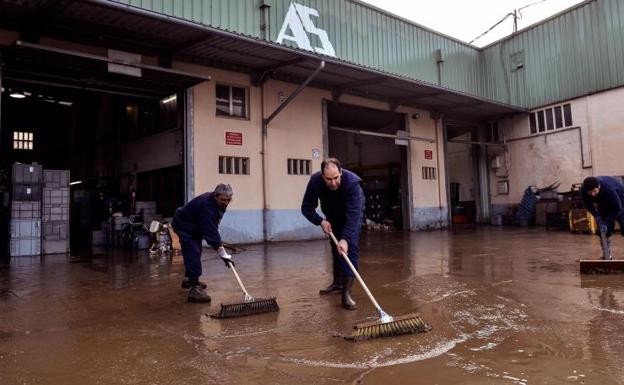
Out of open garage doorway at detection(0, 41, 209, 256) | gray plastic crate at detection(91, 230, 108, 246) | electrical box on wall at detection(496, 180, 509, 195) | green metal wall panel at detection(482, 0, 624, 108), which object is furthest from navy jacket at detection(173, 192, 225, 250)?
electrical box on wall at detection(496, 180, 509, 195)

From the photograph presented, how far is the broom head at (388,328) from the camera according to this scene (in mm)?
3054

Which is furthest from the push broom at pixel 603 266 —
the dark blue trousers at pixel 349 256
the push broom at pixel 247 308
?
the push broom at pixel 247 308

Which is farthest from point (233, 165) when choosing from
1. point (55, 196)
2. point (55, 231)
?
point (55, 231)

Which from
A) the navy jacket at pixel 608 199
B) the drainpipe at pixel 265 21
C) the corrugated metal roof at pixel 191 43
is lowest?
the navy jacket at pixel 608 199

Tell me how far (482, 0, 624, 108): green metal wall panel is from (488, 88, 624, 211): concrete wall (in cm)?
68

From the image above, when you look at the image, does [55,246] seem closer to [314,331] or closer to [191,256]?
[191,256]

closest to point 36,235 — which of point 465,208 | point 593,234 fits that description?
point 593,234

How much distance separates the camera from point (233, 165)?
11.6 metres

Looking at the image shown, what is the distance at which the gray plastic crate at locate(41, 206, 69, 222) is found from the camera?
9844 millimetres

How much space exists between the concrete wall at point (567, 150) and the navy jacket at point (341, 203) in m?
13.9

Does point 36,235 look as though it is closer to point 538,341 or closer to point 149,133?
point 149,133

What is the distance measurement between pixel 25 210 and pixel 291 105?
7.27 metres

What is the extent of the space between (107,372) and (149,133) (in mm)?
11803

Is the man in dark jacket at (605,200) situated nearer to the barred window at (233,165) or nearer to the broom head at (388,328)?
the broom head at (388,328)
